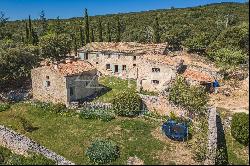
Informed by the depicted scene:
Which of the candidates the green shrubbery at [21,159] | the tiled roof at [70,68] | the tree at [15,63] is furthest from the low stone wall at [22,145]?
the tree at [15,63]

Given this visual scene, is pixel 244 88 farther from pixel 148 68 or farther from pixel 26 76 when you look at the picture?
pixel 26 76

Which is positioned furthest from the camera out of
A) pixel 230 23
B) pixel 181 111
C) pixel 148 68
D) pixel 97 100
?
pixel 230 23

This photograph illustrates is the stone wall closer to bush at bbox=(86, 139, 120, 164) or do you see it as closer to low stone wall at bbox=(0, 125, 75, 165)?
low stone wall at bbox=(0, 125, 75, 165)

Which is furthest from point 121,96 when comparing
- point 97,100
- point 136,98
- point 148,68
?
point 148,68

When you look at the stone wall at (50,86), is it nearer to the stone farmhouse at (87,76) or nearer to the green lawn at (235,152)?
the stone farmhouse at (87,76)

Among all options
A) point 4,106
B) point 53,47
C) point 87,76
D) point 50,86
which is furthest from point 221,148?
point 53,47

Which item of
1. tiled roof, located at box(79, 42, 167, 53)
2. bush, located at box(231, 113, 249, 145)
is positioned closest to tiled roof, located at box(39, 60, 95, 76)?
tiled roof, located at box(79, 42, 167, 53)
